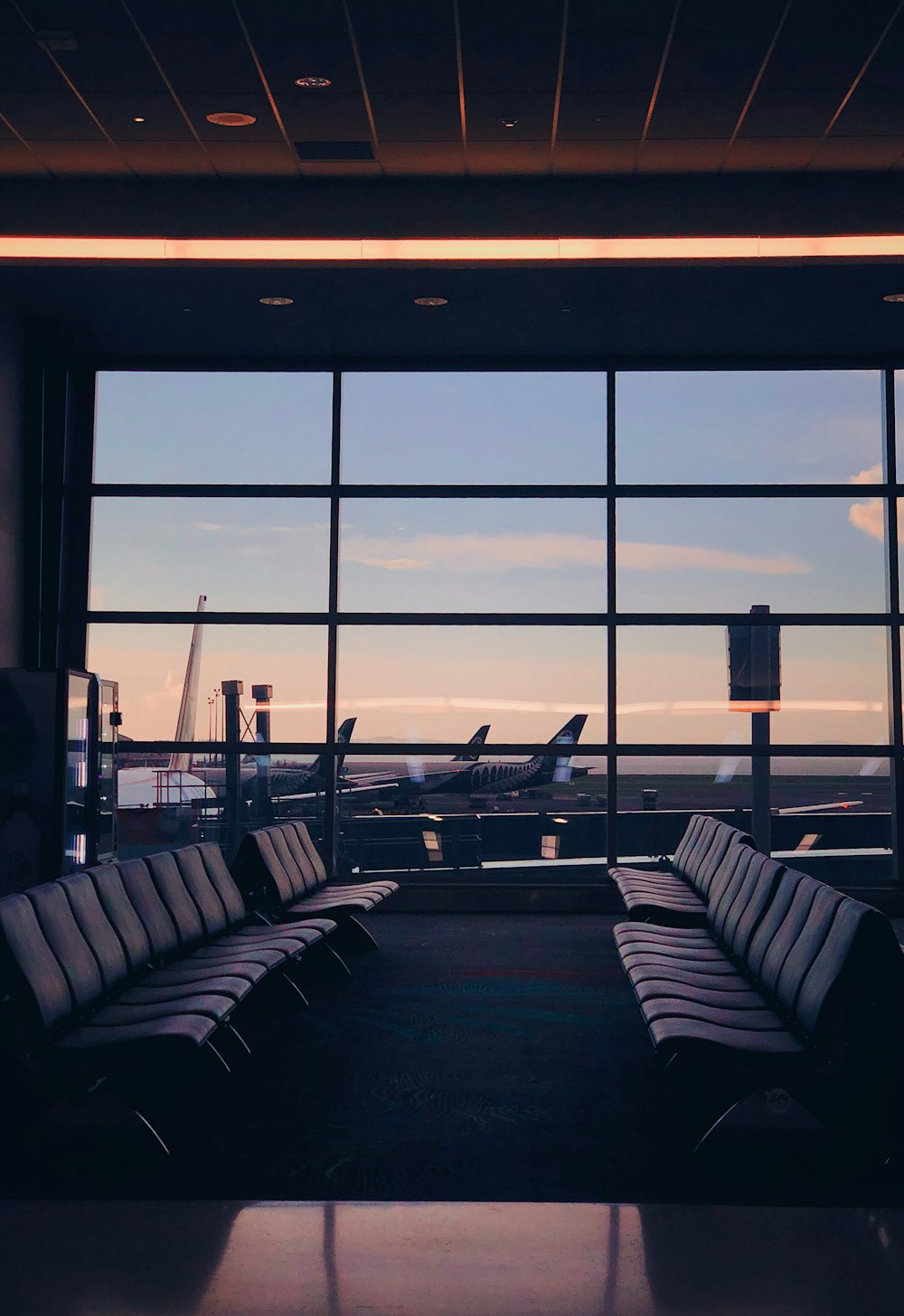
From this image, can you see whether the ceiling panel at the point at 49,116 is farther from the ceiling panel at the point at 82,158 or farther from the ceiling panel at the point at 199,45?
the ceiling panel at the point at 199,45

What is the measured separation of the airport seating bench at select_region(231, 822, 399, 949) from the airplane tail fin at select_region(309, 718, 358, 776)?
1707 millimetres

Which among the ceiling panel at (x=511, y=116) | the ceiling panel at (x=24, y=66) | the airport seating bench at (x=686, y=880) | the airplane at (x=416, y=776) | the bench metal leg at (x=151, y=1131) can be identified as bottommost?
the bench metal leg at (x=151, y=1131)

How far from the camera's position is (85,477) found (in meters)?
8.38

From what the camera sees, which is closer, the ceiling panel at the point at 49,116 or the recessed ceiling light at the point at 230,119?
the ceiling panel at the point at 49,116

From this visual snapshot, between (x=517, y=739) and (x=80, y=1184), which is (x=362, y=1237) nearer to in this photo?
(x=80, y=1184)

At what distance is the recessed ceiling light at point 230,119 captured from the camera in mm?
5641

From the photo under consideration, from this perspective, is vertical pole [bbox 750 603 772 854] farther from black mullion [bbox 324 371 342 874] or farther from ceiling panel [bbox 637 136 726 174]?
ceiling panel [bbox 637 136 726 174]

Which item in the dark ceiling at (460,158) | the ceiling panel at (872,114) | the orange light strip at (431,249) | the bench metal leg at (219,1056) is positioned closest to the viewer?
the bench metal leg at (219,1056)

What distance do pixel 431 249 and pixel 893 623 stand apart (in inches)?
166

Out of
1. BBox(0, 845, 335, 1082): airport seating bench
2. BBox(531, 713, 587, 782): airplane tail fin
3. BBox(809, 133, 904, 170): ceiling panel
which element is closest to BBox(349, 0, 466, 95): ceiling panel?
BBox(809, 133, 904, 170): ceiling panel

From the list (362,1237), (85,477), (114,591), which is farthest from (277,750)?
(362,1237)

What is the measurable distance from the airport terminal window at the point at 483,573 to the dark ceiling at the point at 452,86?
235 cm

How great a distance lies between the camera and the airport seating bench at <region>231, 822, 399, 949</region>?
217 inches

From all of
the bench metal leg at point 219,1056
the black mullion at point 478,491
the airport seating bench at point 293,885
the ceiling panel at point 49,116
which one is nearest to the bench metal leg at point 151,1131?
the bench metal leg at point 219,1056
